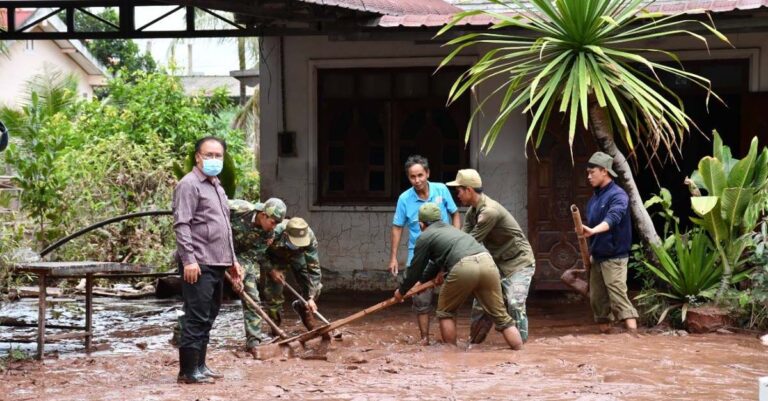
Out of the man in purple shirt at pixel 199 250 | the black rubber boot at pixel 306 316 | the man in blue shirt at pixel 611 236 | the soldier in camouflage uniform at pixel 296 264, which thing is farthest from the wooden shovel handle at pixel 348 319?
the man in blue shirt at pixel 611 236

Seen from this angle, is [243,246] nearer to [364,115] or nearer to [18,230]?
[18,230]

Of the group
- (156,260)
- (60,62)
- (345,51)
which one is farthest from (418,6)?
(60,62)

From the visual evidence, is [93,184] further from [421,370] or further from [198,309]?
[421,370]

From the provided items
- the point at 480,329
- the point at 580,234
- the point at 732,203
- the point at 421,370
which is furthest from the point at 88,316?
the point at 732,203

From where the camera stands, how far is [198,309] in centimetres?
779

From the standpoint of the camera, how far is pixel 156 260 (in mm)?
15234

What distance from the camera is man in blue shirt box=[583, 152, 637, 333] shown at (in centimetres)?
989

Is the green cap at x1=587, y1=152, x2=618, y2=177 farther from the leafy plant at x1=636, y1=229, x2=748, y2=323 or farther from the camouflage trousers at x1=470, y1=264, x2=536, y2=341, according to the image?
the camouflage trousers at x1=470, y1=264, x2=536, y2=341

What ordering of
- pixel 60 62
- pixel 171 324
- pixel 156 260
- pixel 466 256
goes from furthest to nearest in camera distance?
1. pixel 60 62
2. pixel 156 260
3. pixel 171 324
4. pixel 466 256

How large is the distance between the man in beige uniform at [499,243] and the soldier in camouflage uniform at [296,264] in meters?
1.32

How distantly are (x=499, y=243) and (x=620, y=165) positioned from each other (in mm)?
1824

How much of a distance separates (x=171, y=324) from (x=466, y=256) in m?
4.07

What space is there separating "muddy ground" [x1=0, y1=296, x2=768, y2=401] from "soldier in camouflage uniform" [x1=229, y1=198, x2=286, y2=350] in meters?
0.25

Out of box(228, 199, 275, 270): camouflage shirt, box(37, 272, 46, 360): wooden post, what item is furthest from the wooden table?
box(228, 199, 275, 270): camouflage shirt
